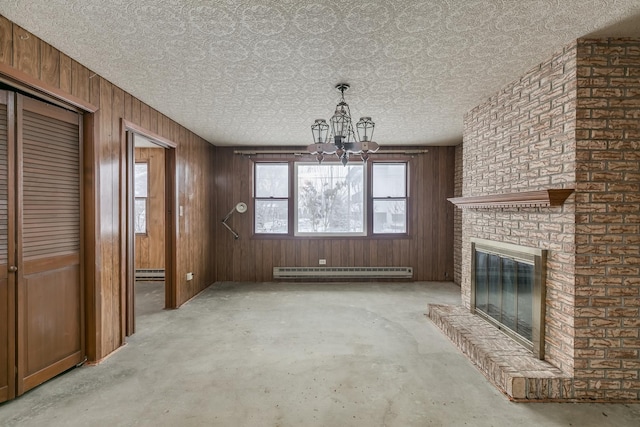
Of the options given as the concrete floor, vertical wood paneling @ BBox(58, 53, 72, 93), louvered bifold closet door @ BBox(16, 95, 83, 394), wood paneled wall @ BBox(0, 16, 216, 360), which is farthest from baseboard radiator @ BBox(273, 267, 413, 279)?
vertical wood paneling @ BBox(58, 53, 72, 93)

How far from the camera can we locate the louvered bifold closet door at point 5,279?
2076 mm

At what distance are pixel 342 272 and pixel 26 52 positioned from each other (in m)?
4.88

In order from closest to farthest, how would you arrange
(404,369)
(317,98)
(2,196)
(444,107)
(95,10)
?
(95,10), (2,196), (404,369), (317,98), (444,107)

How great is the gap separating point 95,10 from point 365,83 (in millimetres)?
2057

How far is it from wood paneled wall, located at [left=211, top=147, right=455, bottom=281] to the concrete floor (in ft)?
6.33

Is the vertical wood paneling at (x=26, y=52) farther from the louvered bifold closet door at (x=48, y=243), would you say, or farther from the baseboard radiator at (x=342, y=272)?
the baseboard radiator at (x=342, y=272)

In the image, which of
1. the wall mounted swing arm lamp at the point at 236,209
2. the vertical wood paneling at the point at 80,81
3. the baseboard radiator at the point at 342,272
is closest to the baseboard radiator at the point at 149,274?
the wall mounted swing arm lamp at the point at 236,209

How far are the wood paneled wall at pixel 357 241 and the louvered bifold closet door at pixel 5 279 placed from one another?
370cm

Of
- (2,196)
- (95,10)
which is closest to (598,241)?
(95,10)

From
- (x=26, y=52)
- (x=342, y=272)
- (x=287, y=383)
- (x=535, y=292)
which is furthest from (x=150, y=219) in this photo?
(x=535, y=292)

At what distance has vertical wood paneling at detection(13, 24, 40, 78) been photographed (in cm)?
203

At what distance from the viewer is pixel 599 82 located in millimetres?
2172

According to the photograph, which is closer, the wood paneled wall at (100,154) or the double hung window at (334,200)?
the wood paneled wall at (100,154)

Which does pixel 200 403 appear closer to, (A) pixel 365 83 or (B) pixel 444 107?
(A) pixel 365 83
